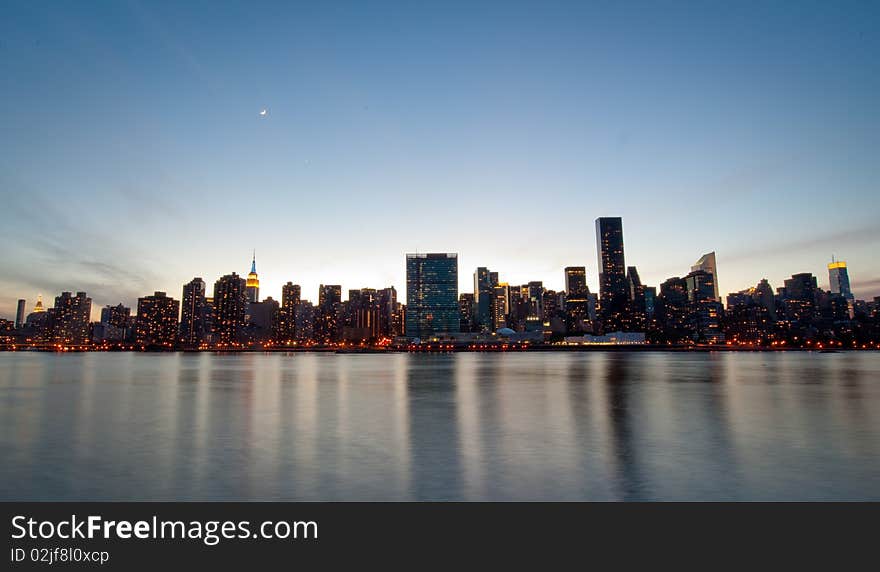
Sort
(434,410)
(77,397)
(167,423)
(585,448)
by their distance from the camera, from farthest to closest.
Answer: (77,397)
(434,410)
(167,423)
(585,448)

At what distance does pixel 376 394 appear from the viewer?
44.6 m

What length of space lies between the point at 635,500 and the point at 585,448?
6835 mm

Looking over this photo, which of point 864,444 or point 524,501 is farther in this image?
point 864,444

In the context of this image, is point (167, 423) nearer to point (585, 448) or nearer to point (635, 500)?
point (585, 448)
